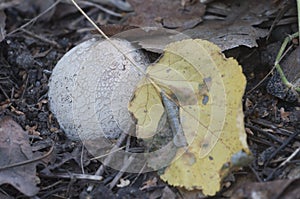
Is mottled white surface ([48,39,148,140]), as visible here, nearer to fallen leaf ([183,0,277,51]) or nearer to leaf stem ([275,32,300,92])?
fallen leaf ([183,0,277,51])

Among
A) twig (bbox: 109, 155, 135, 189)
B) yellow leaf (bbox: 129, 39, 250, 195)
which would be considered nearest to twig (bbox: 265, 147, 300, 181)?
yellow leaf (bbox: 129, 39, 250, 195)

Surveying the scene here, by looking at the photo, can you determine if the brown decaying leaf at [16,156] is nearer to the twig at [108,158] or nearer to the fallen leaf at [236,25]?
the twig at [108,158]

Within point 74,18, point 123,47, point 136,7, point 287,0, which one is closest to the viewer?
point 123,47

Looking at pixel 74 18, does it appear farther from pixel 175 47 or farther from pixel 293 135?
pixel 293 135

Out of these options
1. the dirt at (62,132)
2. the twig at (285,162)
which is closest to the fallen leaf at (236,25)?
the dirt at (62,132)

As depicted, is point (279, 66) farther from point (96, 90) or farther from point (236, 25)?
point (96, 90)

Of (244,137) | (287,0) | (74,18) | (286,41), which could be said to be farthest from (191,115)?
(74,18)

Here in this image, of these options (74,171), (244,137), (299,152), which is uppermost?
(244,137)
